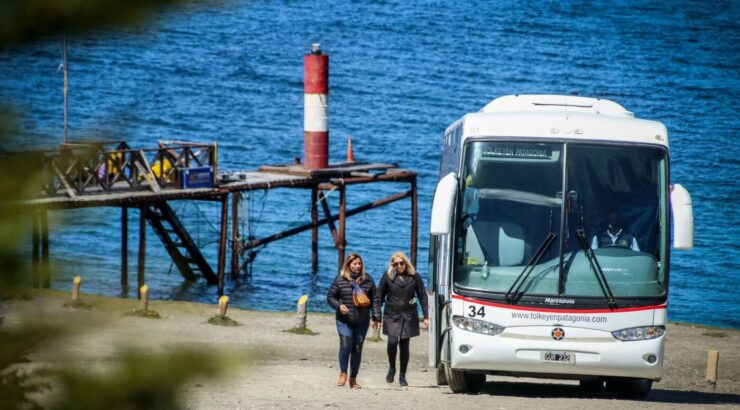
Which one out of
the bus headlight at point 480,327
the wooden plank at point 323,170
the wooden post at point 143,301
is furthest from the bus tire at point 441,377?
the wooden plank at point 323,170

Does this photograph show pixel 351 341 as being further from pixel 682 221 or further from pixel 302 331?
pixel 302 331

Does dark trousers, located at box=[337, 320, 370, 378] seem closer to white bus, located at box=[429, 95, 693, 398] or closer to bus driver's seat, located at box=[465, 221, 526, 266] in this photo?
white bus, located at box=[429, 95, 693, 398]

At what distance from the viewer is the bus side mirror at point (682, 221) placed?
40.7 ft

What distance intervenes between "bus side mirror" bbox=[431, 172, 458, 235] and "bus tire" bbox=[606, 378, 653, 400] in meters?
3.23

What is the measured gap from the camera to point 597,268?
519 inches

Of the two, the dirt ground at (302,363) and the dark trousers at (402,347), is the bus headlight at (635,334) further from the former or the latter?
the dark trousers at (402,347)

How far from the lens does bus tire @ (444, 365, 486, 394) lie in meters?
14.2

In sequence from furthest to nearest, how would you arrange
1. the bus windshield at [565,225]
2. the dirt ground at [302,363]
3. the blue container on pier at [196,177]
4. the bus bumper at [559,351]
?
the blue container on pier at [196,177], the bus windshield at [565,225], the bus bumper at [559,351], the dirt ground at [302,363]

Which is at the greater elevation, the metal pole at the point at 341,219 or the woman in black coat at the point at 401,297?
the woman in black coat at the point at 401,297

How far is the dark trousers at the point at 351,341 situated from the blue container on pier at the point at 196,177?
64.1 feet

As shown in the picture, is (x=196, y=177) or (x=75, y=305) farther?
(x=196, y=177)

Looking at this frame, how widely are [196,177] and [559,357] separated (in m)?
22.0

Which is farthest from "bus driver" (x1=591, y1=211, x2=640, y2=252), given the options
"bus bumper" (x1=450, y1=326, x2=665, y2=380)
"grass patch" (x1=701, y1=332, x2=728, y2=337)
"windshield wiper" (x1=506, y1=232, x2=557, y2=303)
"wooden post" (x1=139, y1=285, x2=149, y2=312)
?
"grass patch" (x1=701, y1=332, x2=728, y2=337)

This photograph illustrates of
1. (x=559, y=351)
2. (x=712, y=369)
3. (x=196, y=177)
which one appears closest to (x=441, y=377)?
(x=559, y=351)
